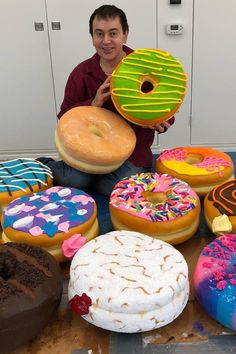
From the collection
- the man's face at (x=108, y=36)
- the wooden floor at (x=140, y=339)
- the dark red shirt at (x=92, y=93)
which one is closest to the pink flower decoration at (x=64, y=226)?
the wooden floor at (x=140, y=339)

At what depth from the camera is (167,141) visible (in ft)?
8.09

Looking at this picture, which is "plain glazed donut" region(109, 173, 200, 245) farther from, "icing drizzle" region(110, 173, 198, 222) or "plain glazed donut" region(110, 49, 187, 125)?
"plain glazed donut" region(110, 49, 187, 125)

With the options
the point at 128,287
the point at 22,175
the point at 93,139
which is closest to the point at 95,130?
the point at 93,139

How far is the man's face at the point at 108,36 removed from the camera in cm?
158

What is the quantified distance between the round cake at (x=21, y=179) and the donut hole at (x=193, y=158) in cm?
61

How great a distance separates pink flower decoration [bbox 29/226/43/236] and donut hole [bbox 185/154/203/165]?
78 centimetres

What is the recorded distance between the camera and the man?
1.60 meters

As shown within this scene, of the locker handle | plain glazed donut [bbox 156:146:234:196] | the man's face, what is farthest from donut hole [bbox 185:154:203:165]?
the locker handle

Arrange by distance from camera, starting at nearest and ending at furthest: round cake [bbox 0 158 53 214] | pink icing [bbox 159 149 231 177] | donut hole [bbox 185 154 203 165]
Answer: round cake [bbox 0 158 53 214] < pink icing [bbox 159 149 231 177] < donut hole [bbox 185 154 203 165]

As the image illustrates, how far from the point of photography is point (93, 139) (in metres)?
1.51

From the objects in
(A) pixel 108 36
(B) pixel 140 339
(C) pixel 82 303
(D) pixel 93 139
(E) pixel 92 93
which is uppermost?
(A) pixel 108 36

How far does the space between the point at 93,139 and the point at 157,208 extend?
40cm

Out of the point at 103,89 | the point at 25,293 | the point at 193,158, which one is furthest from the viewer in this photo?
the point at 193,158

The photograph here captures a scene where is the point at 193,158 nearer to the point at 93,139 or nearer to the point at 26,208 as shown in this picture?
the point at 93,139
